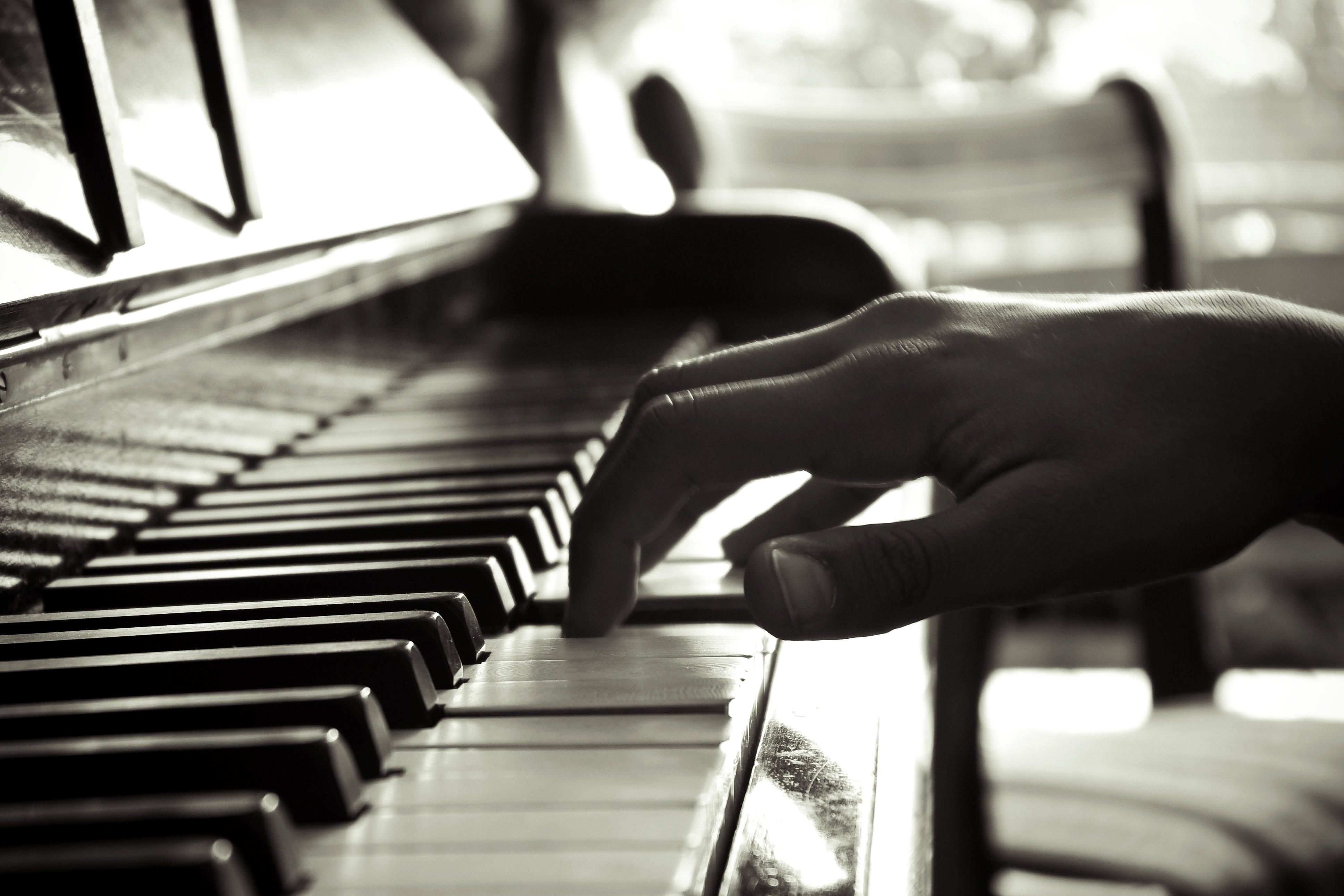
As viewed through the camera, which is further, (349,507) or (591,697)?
(349,507)

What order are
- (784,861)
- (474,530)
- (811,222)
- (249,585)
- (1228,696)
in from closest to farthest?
(784,861), (249,585), (474,530), (811,222), (1228,696)

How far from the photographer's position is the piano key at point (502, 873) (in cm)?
43

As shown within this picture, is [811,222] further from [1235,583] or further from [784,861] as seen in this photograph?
[1235,583]

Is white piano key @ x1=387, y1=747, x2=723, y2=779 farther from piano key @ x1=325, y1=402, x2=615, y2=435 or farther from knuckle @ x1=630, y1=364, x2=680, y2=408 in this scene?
piano key @ x1=325, y1=402, x2=615, y2=435

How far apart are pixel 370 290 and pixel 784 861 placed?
950mm

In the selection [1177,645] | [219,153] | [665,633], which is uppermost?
[219,153]

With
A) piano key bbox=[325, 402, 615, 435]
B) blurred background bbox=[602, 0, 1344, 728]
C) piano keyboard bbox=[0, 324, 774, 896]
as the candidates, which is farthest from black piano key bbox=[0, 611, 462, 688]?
blurred background bbox=[602, 0, 1344, 728]

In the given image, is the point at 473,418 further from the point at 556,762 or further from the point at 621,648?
the point at 556,762

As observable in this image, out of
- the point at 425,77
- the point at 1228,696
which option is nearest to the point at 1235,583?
the point at 1228,696

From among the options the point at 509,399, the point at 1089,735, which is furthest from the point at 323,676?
the point at 1089,735

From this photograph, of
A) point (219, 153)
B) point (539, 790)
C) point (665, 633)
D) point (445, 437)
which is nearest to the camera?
point (539, 790)

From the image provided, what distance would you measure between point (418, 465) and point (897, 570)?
1.69 feet

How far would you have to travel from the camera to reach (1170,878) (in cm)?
133

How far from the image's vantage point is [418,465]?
102cm
